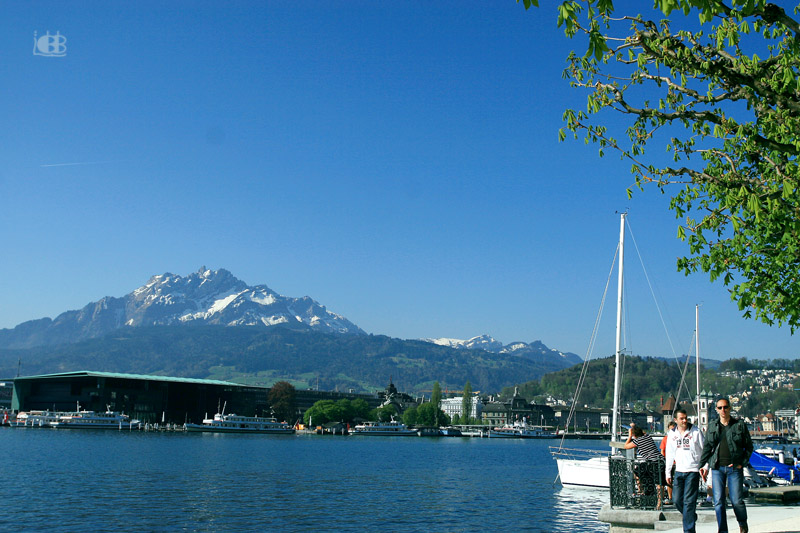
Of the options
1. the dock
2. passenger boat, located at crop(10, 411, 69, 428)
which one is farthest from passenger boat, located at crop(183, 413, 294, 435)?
the dock

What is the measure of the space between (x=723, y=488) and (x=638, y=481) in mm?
3635

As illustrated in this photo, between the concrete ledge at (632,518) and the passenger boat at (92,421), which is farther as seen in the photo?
the passenger boat at (92,421)

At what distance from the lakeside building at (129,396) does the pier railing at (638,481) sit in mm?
169796

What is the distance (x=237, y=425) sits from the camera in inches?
6875

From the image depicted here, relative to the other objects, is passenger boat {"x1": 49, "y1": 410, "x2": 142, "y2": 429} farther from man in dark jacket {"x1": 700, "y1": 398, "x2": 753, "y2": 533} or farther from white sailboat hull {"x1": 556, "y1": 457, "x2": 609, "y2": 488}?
man in dark jacket {"x1": 700, "y1": 398, "x2": 753, "y2": 533}

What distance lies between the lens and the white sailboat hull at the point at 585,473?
40.1m

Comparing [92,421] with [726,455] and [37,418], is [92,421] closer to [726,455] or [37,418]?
[37,418]

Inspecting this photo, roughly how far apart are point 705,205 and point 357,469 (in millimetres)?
47217

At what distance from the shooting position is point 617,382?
132 feet

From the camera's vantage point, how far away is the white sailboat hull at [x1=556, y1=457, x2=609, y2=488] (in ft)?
132

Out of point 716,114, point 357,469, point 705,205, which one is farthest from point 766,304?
point 357,469

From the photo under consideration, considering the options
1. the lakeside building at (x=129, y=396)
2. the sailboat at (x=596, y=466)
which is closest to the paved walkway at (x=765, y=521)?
the sailboat at (x=596, y=466)

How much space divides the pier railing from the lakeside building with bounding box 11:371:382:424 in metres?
170

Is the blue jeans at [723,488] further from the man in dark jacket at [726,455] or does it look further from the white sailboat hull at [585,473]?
the white sailboat hull at [585,473]
